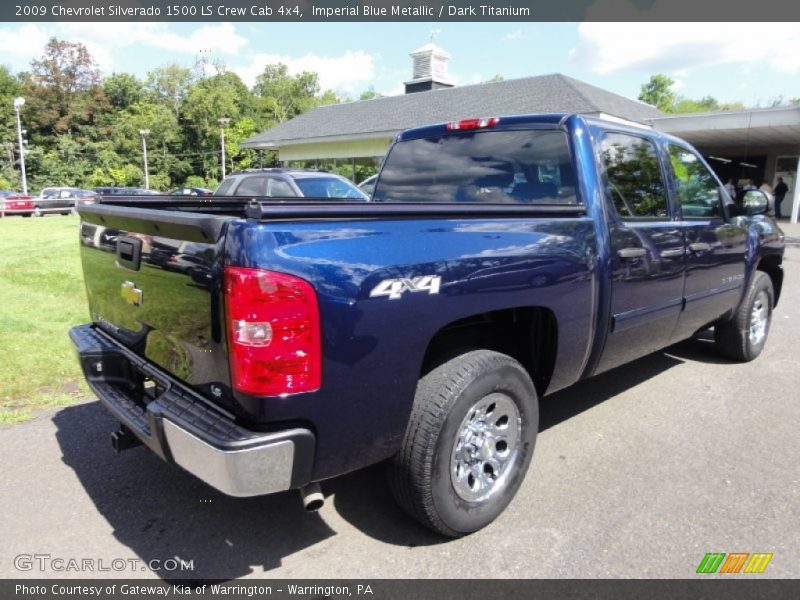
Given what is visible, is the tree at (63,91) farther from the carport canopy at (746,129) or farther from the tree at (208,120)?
the carport canopy at (746,129)

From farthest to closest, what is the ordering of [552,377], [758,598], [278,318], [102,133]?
[102,133] < [552,377] < [758,598] < [278,318]

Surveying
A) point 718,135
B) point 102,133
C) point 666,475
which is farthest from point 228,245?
point 102,133

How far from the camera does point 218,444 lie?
203 centimetres

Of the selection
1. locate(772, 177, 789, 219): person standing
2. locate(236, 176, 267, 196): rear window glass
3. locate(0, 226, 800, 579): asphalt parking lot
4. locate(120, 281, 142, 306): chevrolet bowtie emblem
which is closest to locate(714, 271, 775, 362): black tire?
locate(0, 226, 800, 579): asphalt parking lot

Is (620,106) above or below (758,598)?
above

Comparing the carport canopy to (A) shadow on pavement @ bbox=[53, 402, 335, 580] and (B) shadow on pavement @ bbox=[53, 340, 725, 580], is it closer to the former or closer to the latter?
(B) shadow on pavement @ bbox=[53, 340, 725, 580]

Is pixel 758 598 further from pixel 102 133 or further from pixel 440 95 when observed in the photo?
pixel 102 133

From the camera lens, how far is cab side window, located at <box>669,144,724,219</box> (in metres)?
4.28

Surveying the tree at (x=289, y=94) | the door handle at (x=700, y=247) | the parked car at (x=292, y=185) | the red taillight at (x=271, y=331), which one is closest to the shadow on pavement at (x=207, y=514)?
the red taillight at (x=271, y=331)

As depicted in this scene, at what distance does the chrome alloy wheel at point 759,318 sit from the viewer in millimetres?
5453

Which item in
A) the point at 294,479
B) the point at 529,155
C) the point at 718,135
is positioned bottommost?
the point at 294,479

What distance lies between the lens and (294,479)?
212 centimetres

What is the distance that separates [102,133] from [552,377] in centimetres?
7472

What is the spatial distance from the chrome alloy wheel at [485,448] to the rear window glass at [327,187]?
7813 millimetres
